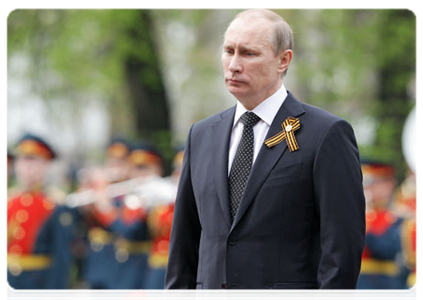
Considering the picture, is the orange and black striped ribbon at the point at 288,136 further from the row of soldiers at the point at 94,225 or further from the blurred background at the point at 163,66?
the blurred background at the point at 163,66

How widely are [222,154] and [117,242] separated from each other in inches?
307

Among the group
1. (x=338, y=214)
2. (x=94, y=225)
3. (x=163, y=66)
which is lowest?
(x=94, y=225)

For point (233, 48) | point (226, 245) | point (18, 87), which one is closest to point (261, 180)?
point (226, 245)

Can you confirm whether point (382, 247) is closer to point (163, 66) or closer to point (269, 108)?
point (269, 108)

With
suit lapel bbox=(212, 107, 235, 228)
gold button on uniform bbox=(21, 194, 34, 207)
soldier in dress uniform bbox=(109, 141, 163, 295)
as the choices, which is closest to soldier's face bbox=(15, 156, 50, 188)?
gold button on uniform bbox=(21, 194, 34, 207)

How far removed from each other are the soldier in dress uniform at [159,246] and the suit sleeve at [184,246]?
18.9ft

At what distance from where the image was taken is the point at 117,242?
1088 centimetres

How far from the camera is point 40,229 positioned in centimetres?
845

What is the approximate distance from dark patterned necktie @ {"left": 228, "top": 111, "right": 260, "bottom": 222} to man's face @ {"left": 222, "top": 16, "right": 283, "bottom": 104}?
0.15 metres

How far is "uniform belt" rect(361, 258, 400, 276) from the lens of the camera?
337 inches

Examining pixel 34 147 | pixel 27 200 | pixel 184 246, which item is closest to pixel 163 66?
pixel 34 147

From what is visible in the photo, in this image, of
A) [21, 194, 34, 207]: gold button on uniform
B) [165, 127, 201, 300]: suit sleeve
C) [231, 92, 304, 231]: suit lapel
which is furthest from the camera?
[21, 194, 34, 207]: gold button on uniform

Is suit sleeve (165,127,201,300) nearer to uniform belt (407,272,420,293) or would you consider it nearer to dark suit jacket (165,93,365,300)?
dark suit jacket (165,93,365,300)

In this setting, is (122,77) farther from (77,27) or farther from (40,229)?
(40,229)
